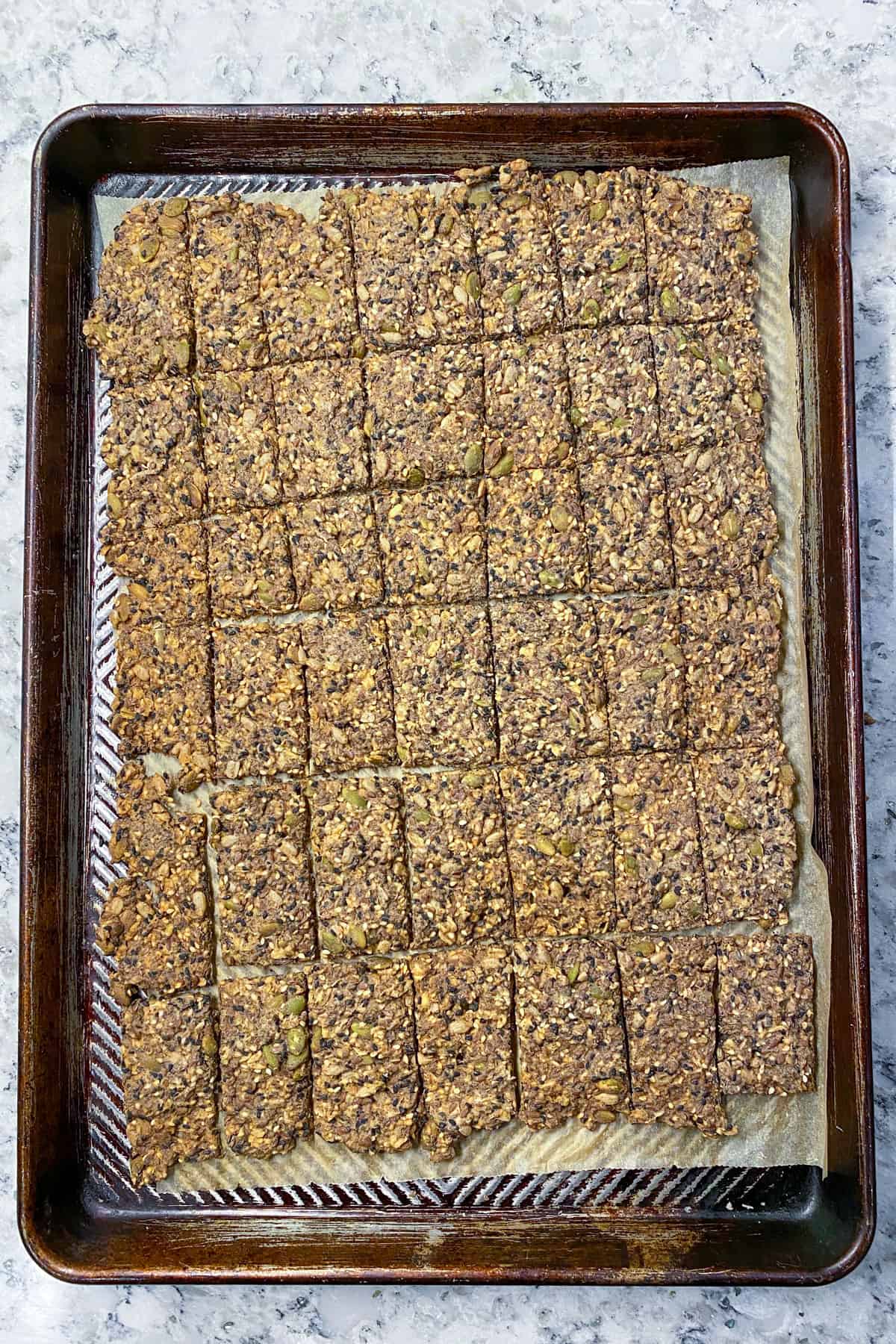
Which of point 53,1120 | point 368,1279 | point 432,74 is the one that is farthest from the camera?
point 432,74

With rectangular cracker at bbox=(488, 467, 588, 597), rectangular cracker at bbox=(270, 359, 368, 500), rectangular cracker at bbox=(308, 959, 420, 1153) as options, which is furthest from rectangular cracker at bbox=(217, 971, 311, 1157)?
rectangular cracker at bbox=(270, 359, 368, 500)

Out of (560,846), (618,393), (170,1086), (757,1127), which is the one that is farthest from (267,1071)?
(618,393)

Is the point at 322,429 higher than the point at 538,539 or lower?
higher

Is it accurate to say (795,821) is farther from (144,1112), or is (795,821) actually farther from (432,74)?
(432,74)

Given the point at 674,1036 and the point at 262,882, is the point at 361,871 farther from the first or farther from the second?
the point at 674,1036

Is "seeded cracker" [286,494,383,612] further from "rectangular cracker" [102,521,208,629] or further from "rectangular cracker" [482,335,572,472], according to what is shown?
"rectangular cracker" [482,335,572,472]

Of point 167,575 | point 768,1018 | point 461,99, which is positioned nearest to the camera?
point 768,1018

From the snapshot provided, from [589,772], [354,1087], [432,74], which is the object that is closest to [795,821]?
[589,772]
